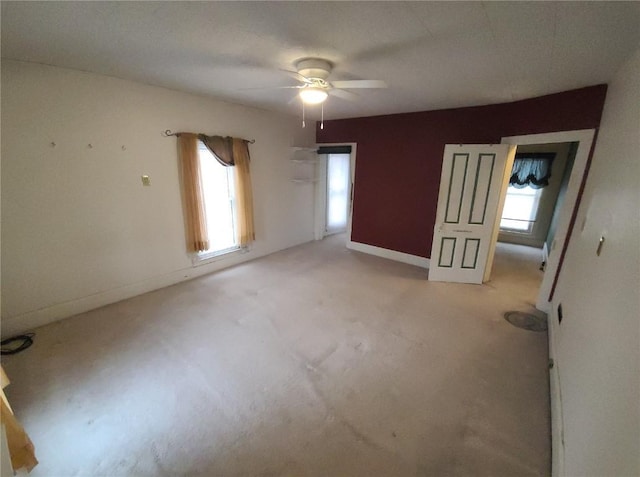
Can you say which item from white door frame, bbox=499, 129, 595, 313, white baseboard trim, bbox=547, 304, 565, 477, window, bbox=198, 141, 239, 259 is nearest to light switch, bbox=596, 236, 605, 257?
white baseboard trim, bbox=547, 304, 565, 477

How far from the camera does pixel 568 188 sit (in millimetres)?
2744

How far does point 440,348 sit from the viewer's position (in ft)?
7.81

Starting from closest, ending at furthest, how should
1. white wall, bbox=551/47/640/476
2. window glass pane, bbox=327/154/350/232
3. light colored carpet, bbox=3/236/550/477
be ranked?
white wall, bbox=551/47/640/476 < light colored carpet, bbox=3/236/550/477 < window glass pane, bbox=327/154/350/232

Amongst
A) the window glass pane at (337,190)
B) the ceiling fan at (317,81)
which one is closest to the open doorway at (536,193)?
the window glass pane at (337,190)

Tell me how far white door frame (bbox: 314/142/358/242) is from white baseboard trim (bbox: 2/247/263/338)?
2.18 meters

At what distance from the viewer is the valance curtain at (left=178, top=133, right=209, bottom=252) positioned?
10.7 ft

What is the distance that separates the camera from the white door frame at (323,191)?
15.7 feet

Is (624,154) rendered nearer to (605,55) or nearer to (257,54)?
(605,55)

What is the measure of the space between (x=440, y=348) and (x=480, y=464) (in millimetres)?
979

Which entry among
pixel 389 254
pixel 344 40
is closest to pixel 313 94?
pixel 344 40

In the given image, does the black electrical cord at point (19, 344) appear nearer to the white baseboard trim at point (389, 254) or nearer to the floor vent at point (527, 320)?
the white baseboard trim at point (389, 254)

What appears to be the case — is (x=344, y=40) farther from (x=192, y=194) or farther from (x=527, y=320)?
(x=527, y=320)

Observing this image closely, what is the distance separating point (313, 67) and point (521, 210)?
5645 mm

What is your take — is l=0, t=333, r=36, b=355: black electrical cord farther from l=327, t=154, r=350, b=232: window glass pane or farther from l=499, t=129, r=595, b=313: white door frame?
l=499, t=129, r=595, b=313: white door frame
